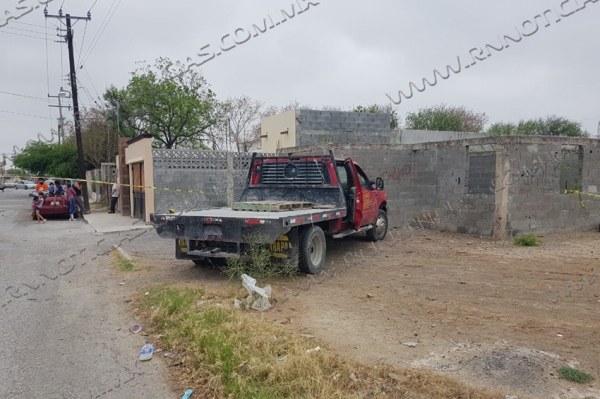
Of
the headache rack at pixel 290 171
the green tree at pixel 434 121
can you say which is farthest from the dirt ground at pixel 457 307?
the green tree at pixel 434 121

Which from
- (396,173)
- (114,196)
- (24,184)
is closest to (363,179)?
(396,173)

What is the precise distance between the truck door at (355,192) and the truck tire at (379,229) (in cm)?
136

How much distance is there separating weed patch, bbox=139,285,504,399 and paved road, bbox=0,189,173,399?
0.34 meters

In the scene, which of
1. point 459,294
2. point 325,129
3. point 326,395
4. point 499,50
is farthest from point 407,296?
point 325,129

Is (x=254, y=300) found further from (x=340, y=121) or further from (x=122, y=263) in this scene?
(x=340, y=121)

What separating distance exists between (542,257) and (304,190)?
15.7 ft

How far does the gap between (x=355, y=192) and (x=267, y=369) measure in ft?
18.1

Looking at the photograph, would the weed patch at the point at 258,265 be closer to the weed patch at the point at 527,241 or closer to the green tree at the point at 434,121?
the weed patch at the point at 527,241

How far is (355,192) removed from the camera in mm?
9102

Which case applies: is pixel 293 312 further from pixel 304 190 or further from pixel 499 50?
pixel 499 50

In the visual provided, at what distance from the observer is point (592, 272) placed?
25.6 feet

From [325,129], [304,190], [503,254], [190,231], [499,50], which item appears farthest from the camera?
[325,129]

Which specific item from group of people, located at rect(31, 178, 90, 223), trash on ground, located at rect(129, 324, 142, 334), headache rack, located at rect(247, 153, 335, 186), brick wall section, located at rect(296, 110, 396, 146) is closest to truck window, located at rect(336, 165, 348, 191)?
headache rack, located at rect(247, 153, 335, 186)

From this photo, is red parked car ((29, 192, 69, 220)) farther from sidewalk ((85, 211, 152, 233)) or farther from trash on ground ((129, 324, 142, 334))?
trash on ground ((129, 324, 142, 334))
